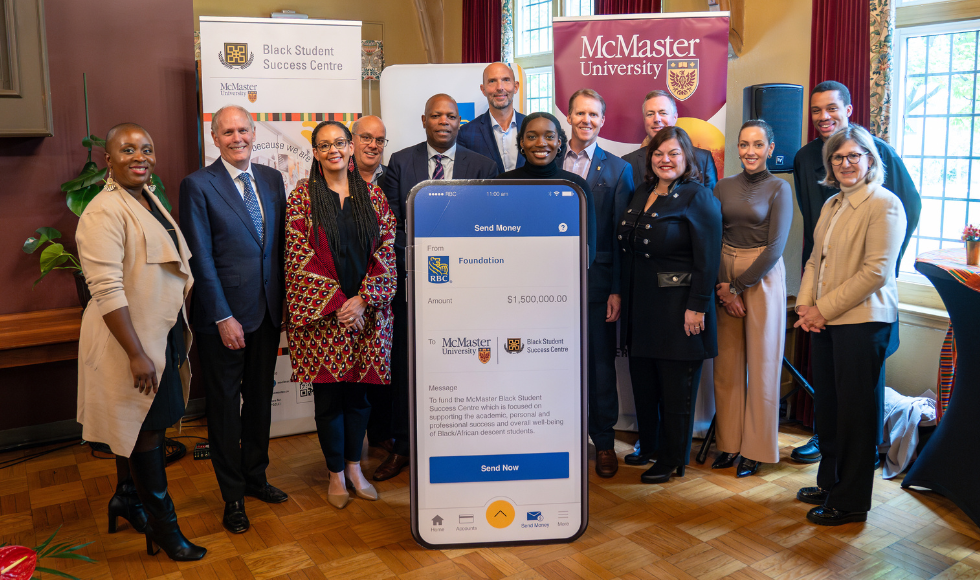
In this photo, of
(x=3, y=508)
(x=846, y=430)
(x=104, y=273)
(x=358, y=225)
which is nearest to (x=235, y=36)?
(x=358, y=225)

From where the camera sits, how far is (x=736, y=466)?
3406 millimetres

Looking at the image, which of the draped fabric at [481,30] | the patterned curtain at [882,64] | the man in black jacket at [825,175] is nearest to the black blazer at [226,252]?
the man in black jacket at [825,175]

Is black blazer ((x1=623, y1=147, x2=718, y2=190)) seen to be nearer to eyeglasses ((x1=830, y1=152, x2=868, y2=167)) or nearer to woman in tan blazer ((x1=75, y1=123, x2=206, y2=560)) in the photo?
eyeglasses ((x1=830, y1=152, x2=868, y2=167))

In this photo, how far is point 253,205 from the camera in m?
2.79

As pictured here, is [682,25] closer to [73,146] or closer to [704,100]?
[704,100]

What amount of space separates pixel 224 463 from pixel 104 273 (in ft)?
3.08

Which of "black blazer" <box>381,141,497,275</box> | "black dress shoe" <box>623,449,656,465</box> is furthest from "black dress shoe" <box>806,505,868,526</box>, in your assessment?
"black blazer" <box>381,141,497,275</box>

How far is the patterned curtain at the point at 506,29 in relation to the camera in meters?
7.16

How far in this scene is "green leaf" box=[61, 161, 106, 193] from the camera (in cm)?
356

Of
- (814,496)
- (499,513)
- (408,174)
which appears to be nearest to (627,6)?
(408,174)

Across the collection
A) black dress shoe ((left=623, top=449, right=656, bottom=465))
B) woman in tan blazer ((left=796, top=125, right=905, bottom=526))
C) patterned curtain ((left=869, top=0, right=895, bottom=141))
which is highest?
patterned curtain ((left=869, top=0, right=895, bottom=141))

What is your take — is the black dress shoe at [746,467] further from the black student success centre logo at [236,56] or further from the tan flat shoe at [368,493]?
the black student success centre logo at [236,56]

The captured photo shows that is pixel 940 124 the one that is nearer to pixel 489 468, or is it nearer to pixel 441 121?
pixel 441 121

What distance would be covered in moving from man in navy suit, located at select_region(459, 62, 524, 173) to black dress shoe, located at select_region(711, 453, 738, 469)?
67.3 inches
